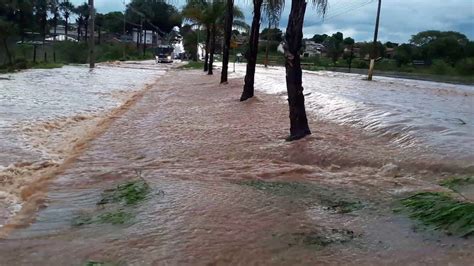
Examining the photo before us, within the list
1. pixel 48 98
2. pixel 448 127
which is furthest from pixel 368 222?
pixel 48 98

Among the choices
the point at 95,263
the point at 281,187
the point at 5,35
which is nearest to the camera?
the point at 95,263

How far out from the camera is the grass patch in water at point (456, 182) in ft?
21.1

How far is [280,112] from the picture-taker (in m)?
14.3

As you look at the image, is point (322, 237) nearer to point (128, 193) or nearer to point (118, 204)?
point (118, 204)

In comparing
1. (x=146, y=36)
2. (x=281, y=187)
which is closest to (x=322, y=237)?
(x=281, y=187)

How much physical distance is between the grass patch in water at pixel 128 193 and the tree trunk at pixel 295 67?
12.4 ft

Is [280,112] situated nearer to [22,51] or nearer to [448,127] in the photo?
[448,127]

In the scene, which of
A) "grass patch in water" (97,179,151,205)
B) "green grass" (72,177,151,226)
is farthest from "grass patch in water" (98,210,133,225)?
"grass patch in water" (97,179,151,205)

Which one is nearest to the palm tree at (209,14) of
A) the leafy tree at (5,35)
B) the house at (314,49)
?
the leafy tree at (5,35)

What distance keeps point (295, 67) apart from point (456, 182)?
3.94 meters

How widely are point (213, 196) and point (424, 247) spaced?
2588 mm

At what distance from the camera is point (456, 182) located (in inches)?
259

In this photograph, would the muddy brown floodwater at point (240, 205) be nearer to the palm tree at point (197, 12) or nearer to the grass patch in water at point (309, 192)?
the grass patch in water at point (309, 192)

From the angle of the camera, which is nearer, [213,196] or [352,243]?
[352,243]
